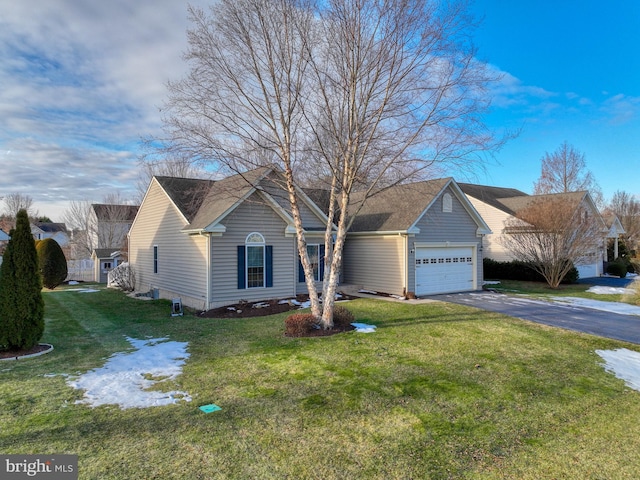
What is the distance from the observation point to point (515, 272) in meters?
22.4

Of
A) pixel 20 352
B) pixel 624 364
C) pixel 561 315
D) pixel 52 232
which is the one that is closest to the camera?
pixel 624 364

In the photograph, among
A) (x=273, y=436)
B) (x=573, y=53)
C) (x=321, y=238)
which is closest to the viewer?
(x=273, y=436)

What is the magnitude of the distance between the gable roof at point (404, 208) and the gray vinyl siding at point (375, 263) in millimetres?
518

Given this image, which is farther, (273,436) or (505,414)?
(505,414)

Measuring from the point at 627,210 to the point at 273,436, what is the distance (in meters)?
58.9

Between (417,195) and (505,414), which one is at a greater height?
(417,195)

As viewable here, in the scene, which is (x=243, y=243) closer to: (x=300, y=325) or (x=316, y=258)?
(x=316, y=258)

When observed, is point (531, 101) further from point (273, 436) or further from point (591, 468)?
point (273, 436)

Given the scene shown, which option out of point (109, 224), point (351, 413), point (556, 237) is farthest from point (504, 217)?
point (109, 224)

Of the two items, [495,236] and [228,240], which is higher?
[495,236]

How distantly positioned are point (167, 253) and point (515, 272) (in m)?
19.2

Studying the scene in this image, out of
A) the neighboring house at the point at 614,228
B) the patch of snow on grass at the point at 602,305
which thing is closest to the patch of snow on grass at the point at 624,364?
the patch of snow on grass at the point at 602,305

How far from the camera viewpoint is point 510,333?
925cm

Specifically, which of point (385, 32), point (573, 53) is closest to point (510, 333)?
point (385, 32)
